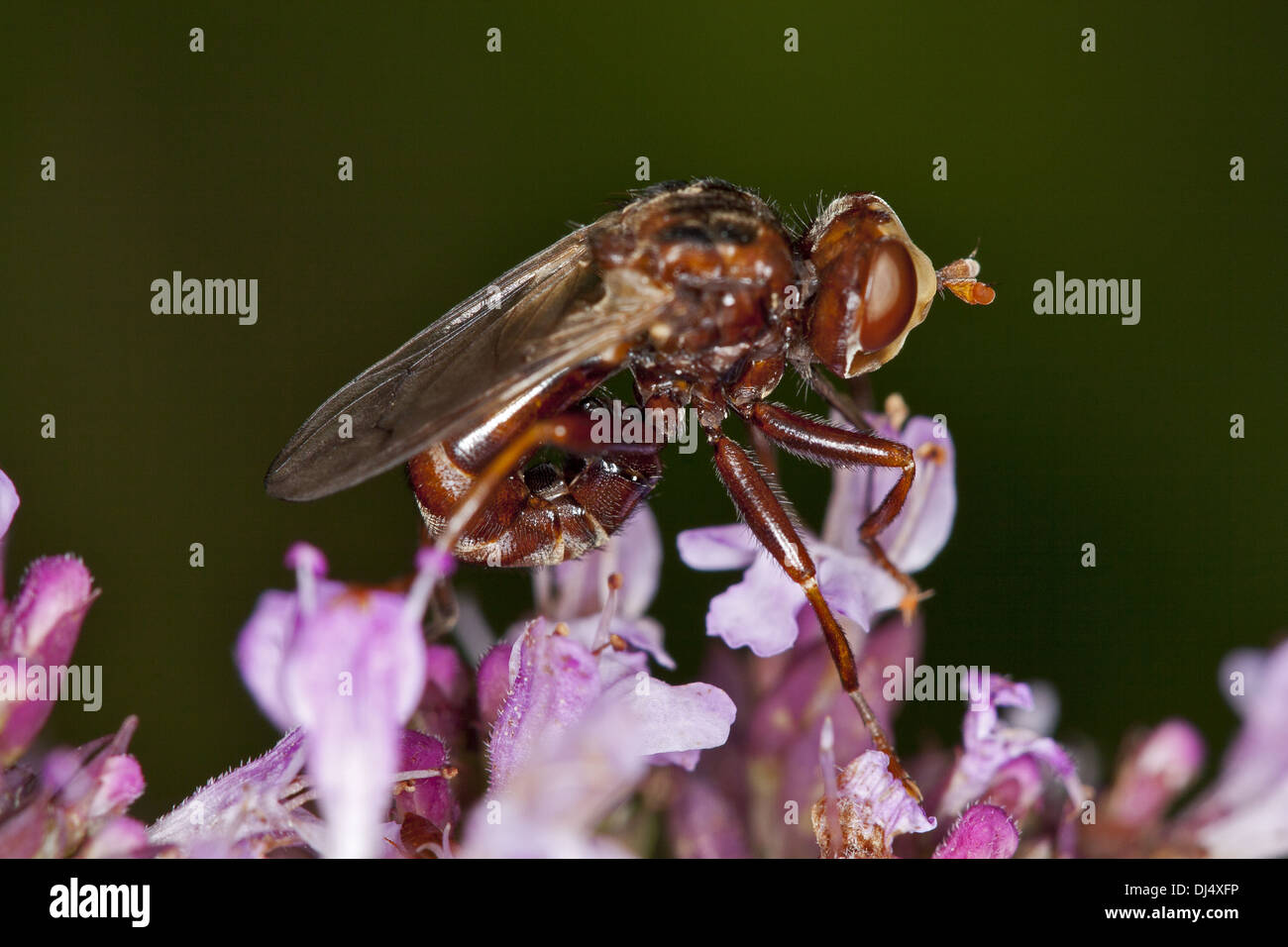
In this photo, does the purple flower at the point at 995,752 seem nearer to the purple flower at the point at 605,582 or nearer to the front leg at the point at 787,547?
the front leg at the point at 787,547

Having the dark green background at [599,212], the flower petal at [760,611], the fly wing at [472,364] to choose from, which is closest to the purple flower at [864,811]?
the flower petal at [760,611]

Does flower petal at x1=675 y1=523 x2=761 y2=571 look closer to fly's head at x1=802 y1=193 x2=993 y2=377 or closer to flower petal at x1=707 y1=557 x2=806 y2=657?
flower petal at x1=707 y1=557 x2=806 y2=657

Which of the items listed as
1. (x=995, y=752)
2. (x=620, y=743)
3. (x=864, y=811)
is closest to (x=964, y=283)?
(x=995, y=752)

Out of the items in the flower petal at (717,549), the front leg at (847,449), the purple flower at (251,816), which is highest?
the front leg at (847,449)

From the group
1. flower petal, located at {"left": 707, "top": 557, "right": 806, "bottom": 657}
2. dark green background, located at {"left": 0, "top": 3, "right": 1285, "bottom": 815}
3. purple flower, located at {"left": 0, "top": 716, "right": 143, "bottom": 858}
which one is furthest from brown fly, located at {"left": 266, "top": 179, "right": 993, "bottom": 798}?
dark green background, located at {"left": 0, "top": 3, "right": 1285, "bottom": 815}

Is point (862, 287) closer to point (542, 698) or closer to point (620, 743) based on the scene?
point (542, 698)

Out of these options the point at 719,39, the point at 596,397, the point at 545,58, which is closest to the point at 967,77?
the point at 719,39

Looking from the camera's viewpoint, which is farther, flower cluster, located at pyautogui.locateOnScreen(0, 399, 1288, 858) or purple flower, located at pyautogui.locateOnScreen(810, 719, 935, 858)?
purple flower, located at pyautogui.locateOnScreen(810, 719, 935, 858)
